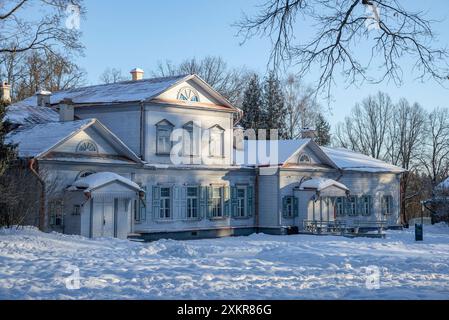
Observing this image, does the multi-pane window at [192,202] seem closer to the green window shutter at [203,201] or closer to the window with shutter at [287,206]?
the green window shutter at [203,201]

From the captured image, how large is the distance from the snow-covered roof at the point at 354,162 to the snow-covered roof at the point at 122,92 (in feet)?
35.7

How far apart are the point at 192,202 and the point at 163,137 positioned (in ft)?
10.9

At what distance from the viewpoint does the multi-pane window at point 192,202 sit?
102 feet

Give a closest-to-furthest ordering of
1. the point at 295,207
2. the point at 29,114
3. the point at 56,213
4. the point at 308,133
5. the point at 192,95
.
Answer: the point at 56,213
the point at 29,114
the point at 192,95
the point at 295,207
the point at 308,133

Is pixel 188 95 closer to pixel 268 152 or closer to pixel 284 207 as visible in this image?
pixel 268 152

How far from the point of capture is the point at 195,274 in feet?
45.0

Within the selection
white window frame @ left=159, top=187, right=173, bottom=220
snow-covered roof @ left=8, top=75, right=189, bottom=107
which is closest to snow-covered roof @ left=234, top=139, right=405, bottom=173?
white window frame @ left=159, top=187, right=173, bottom=220

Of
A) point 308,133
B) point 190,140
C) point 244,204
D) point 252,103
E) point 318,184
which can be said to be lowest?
point 244,204

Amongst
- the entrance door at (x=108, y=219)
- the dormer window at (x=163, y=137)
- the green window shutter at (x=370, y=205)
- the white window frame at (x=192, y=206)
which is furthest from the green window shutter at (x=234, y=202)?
the green window shutter at (x=370, y=205)

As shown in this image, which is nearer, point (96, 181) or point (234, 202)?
point (96, 181)

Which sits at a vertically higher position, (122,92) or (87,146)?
(122,92)

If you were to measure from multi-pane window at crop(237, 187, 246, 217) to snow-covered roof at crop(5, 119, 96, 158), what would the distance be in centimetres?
968

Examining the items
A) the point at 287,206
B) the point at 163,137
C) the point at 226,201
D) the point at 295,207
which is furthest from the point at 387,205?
the point at 163,137
